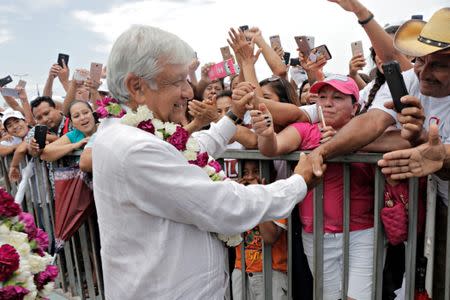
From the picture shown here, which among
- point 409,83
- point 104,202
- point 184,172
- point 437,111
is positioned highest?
point 409,83

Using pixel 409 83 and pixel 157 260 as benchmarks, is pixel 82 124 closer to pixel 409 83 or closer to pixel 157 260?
pixel 157 260

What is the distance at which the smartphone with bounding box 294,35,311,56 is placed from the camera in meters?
4.13

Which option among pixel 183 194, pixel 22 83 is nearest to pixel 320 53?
pixel 183 194

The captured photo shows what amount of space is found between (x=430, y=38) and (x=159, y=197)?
5.35 feet

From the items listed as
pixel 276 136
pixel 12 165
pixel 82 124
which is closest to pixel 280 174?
pixel 276 136

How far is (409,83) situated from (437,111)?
28cm

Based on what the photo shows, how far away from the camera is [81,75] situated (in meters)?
5.48

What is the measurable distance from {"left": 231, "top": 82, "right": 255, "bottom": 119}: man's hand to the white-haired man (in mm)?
638

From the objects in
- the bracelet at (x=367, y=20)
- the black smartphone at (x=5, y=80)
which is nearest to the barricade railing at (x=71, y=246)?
the bracelet at (x=367, y=20)

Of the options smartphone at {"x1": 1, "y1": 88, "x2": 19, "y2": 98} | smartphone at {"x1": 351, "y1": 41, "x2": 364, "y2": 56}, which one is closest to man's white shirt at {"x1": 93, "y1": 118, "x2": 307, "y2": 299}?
smartphone at {"x1": 351, "y1": 41, "x2": 364, "y2": 56}

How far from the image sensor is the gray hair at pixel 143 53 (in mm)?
1618

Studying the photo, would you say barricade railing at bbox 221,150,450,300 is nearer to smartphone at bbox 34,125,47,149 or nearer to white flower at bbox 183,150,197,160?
white flower at bbox 183,150,197,160

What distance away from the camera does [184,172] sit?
1597 millimetres

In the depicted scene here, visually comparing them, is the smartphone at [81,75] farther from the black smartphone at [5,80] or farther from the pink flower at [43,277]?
the pink flower at [43,277]
